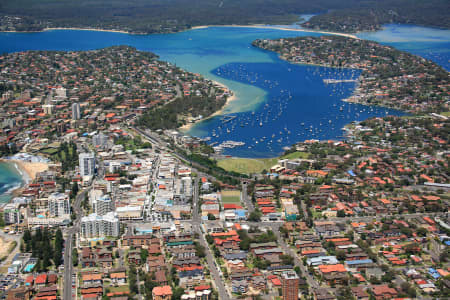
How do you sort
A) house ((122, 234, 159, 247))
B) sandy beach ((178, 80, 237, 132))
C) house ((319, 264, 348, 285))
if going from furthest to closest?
1. sandy beach ((178, 80, 237, 132))
2. house ((122, 234, 159, 247))
3. house ((319, 264, 348, 285))

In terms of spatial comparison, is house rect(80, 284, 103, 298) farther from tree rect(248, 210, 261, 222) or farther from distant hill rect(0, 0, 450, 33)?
distant hill rect(0, 0, 450, 33)

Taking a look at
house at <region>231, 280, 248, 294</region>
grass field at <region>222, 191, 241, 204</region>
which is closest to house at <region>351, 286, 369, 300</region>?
house at <region>231, 280, 248, 294</region>

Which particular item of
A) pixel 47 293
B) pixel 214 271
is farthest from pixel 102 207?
pixel 214 271

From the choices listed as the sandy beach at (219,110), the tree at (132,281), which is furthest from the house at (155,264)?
the sandy beach at (219,110)

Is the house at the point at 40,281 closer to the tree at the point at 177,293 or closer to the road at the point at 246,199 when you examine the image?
the tree at the point at 177,293

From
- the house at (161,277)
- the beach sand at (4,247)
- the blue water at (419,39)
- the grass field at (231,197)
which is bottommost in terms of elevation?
the beach sand at (4,247)

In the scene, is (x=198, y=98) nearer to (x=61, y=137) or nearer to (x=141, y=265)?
(x=61, y=137)
